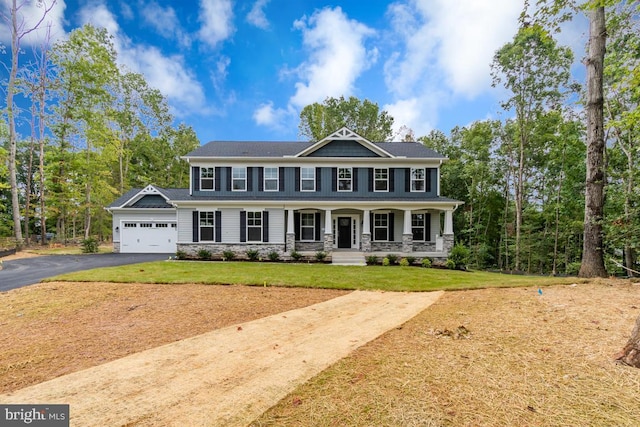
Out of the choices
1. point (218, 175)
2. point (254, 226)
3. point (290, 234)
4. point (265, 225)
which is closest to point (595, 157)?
point (290, 234)

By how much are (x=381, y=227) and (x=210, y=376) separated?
13.4 metres

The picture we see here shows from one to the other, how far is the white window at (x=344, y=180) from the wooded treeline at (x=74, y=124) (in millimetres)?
→ 19373

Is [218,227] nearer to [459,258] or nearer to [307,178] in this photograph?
[307,178]

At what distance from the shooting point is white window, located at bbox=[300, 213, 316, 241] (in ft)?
51.8

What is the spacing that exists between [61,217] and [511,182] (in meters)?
37.8

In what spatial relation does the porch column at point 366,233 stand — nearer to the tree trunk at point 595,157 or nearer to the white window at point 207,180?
the tree trunk at point 595,157

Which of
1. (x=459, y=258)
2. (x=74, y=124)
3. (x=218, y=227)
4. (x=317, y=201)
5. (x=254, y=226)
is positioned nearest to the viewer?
(x=459, y=258)

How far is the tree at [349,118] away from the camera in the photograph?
28.4 m

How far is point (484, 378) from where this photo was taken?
2.91 meters

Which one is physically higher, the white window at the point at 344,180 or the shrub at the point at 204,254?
the white window at the point at 344,180

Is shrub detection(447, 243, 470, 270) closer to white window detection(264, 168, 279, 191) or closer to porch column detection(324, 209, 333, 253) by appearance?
porch column detection(324, 209, 333, 253)

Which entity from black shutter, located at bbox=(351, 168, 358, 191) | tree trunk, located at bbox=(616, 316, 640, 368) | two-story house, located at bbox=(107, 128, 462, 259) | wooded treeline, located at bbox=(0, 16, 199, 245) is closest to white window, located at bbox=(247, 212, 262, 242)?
two-story house, located at bbox=(107, 128, 462, 259)

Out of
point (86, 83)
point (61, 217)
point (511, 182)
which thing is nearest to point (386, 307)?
point (511, 182)

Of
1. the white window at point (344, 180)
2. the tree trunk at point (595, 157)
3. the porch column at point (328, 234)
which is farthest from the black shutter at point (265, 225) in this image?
the tree trunk at point (595, 157)
